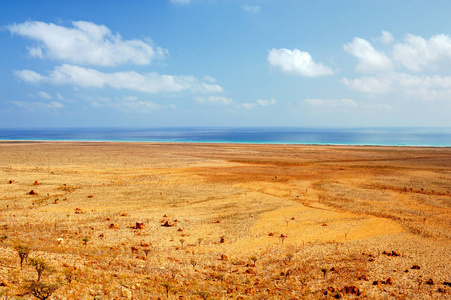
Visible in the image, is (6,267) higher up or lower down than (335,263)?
higher up

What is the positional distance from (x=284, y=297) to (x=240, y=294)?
1.78m

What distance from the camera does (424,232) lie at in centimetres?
1916

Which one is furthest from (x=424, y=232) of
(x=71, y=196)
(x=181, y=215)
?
(x=71, y=196)

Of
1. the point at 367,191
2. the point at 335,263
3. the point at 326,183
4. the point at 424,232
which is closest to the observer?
the point at 335,263

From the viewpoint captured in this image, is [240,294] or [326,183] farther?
[326,183]

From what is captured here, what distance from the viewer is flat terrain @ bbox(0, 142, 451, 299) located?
38.7ft

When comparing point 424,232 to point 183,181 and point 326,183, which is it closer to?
point 326,183

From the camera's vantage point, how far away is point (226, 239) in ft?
58.0

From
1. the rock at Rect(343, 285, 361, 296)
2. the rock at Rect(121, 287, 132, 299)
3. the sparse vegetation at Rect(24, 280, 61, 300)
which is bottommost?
the rock at Rect(343, 285, 361, 296)

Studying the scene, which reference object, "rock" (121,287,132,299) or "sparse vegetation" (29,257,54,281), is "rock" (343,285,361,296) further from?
"sparse vegetation" (29,257,54,281)

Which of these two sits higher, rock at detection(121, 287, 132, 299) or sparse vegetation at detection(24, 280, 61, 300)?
sparse vegetation at detection(24, 280, 61, 300)

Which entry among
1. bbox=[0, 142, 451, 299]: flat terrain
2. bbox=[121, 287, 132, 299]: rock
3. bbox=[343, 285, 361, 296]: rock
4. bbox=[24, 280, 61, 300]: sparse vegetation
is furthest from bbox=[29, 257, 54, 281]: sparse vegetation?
bbox=[343, 285, 361, 296]: rock

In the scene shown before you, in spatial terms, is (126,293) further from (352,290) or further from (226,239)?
(352,290)

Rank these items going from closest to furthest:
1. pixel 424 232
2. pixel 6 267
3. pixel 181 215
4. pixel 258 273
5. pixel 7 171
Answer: pixel 6 267 → pixel 258 273 → pixel 424 232 → pixel 181 215 → pixel 7 171
